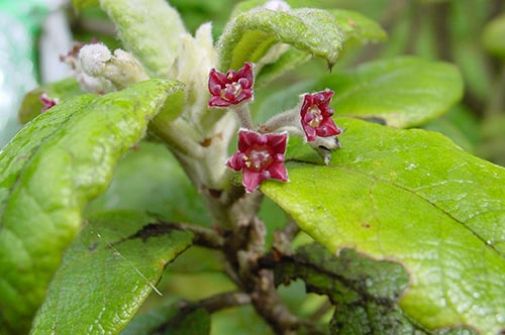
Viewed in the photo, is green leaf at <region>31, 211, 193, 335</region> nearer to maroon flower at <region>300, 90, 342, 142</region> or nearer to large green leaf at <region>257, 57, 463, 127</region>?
maroon flower at <region>300, 90, 342, 142</region>

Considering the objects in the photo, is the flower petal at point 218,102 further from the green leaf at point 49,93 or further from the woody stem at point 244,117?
the green leaf at point 49,93

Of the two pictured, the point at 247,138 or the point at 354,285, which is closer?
the point at 247,138

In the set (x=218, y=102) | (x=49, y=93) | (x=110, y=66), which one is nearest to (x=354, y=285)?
(x=218, y=102)

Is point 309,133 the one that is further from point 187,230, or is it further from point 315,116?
point 187,230

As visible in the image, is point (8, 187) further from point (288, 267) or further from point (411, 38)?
point (411, 38)

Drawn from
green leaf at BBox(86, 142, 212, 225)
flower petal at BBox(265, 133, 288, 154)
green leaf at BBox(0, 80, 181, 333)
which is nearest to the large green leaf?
green leaf at BBox(86, 142, 212, 225)

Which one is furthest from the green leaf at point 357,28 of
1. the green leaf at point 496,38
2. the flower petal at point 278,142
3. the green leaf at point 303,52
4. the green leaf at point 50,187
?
the green leaf at point 496,38

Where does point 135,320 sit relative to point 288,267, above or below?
below

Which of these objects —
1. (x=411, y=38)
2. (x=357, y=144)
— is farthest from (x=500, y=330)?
(x=411, y=38)
